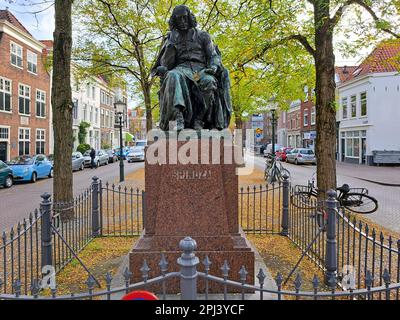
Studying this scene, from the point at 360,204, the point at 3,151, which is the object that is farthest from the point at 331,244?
the point at 3,151

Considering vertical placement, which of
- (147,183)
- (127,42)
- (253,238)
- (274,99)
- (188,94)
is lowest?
(253,238)

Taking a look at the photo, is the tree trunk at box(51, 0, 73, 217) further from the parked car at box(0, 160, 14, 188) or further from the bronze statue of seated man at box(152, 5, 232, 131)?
the parked car at box(0, 160, 14, 188)

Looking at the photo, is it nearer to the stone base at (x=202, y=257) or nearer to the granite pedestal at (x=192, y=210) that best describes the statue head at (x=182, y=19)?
the granite pedestal at (x=192, y=210)

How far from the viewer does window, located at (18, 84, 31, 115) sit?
27047mm

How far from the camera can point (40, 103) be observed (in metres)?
30.6

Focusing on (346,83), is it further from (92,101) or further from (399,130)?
(92,101)

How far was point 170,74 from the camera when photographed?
4.83m

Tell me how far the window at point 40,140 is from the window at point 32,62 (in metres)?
5.14

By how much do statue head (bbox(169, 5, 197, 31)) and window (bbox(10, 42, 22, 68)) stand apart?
83.4 feet

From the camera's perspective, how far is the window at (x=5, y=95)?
2444 centimetres

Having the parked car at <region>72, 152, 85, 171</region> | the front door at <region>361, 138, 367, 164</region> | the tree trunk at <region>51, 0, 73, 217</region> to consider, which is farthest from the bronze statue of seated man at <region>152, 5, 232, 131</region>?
the front door at <region>361, 138, 367, 164</region>

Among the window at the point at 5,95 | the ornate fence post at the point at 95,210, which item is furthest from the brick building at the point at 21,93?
the ornate fence post at the point at 95,210

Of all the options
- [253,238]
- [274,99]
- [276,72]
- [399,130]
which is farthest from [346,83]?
[253,238]
